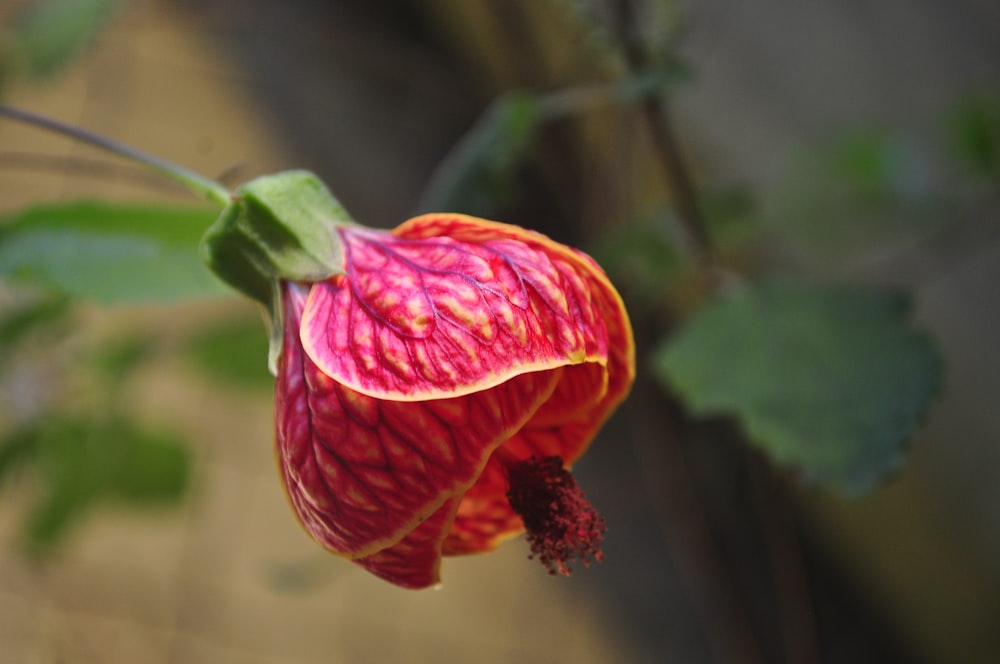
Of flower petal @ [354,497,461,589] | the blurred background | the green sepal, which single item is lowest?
the blurred background

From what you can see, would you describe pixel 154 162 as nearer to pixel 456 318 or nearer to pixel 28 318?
pixel 456 318

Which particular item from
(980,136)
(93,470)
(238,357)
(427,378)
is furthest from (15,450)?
(980,136)

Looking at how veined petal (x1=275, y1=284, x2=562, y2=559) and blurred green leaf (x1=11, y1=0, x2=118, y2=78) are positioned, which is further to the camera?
blurred green leaf (x1=11, y1=0, x2=118, y2=78)

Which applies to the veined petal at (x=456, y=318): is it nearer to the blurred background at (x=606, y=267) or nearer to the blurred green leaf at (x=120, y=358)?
the blurred background at (x=606, y=267)

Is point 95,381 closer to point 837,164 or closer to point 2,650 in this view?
point 2,650

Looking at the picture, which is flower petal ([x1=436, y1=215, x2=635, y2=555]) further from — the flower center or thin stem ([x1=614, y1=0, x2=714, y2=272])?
thin stem ([x1=614, y1=0, x2=714, y2=272])

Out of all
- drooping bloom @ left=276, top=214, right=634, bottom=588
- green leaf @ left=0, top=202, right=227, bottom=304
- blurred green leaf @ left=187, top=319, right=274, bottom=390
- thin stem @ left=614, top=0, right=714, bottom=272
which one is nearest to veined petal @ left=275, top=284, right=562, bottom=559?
drooping bloom @ left=276, top=214, right=634, bottom=588

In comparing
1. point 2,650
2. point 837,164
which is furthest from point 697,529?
point 2,650
